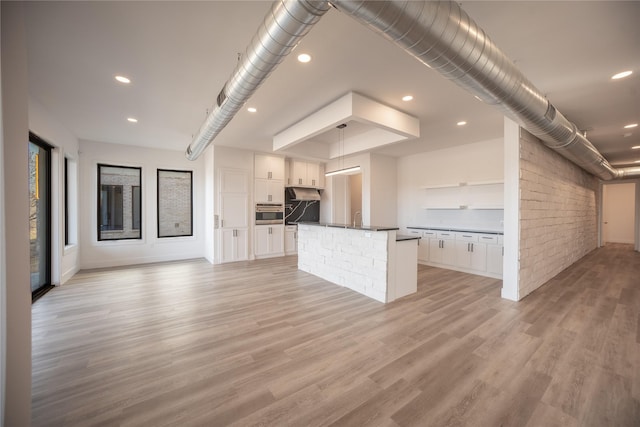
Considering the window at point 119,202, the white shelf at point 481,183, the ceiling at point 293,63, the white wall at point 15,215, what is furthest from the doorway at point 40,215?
the white shelf at point 481,183

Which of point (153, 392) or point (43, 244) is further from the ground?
point (43, 244)

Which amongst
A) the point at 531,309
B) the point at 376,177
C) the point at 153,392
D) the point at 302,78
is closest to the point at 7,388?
the point at 153,392

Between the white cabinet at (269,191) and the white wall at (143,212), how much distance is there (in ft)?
5.56

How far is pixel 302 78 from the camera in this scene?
9.35ft

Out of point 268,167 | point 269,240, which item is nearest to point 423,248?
point 269,240

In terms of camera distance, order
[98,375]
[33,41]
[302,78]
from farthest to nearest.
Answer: [302,78] < [33,41] < [98,375]

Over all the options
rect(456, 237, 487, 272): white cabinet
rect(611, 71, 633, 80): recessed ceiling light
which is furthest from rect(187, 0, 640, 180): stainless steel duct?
rect(456, 237, 487, 272): white cabinet

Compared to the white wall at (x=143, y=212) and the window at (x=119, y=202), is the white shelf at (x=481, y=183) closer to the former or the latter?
the white wall at (x=143, y=212)

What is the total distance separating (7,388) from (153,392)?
80 centimetres

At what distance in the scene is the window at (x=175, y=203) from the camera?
6500 mm

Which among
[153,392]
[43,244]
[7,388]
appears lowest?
[153,392]

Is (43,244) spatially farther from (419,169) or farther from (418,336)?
(419,169)

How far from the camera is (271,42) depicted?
171 cm

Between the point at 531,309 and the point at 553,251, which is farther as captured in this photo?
the point at 553,251
